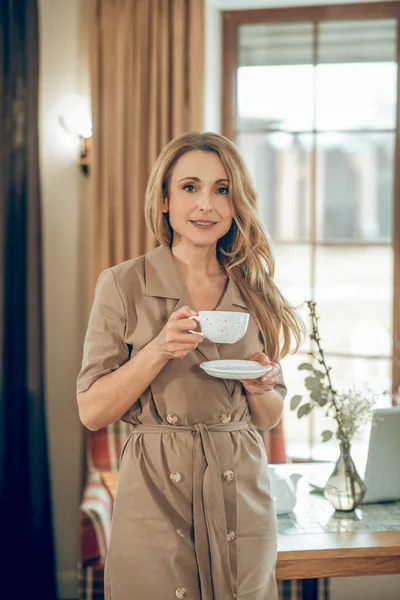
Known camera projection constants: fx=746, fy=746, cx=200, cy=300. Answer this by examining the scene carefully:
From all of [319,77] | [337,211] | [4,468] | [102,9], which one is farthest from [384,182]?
[4,468]

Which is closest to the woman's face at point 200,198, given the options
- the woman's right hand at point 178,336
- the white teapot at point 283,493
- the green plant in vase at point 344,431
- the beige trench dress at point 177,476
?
the beige trench dress at point 177,476

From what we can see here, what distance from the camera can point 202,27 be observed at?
9.43 feet

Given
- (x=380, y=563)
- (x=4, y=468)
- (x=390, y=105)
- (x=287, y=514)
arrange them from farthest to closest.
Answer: (x=390, y=105)
(x=4, y=468)
(x=287, y=514)
(x=380, y=563)

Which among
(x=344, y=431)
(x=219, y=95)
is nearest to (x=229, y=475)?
(x=344, y=431)

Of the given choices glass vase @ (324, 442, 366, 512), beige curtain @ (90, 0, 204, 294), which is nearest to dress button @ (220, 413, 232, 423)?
glass vase @ (324, 442, 366, 512)

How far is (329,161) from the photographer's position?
10.2ft

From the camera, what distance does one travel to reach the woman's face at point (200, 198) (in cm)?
152

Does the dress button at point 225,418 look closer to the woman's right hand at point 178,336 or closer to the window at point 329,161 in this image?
the woman's right hand at point 178,336

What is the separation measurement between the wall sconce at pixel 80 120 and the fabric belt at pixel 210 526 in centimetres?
182

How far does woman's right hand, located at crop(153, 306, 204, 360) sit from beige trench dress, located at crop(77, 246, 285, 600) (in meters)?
0.13

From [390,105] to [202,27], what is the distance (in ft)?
2.69

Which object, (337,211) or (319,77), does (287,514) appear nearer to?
(337,211)

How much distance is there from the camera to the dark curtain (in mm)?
2740

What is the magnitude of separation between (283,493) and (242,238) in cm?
77
